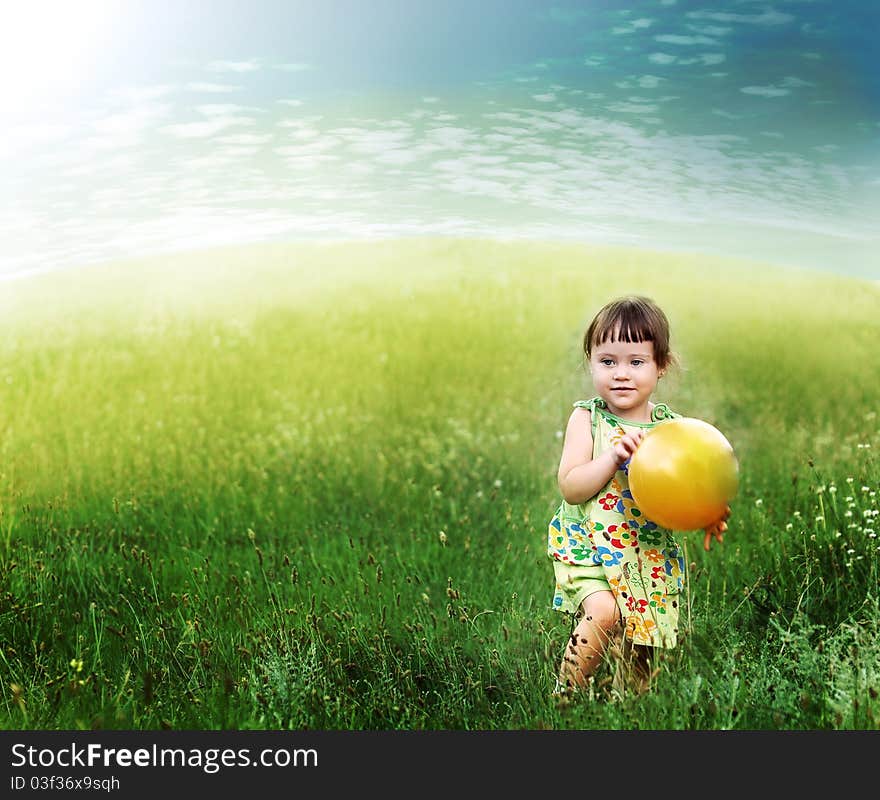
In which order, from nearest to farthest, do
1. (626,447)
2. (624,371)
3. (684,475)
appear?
(684,475), (626,447), (624,371)

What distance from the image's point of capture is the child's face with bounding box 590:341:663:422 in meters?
3.65

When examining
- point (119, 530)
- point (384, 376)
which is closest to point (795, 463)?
point (384, 376)

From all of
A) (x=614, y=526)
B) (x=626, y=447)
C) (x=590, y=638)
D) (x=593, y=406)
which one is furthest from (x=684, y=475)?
(x=590, y=638)

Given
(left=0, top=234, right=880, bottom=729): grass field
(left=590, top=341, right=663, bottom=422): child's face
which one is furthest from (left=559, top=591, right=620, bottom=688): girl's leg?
(left=590, top=341, right=663, bottom=422): child's face

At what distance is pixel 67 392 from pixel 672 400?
3234 mm

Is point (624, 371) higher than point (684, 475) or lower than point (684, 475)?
higher

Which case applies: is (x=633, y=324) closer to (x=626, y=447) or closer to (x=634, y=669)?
(x=626, y=447)

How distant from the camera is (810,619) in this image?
439cm

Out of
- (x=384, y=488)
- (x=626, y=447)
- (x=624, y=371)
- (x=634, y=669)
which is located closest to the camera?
(x=626, y=447)

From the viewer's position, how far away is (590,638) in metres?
3.69

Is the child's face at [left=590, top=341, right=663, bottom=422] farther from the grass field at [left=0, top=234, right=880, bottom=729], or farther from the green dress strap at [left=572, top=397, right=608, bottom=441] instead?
the grass field at [left=0, top=234, right=880, bottom=729]

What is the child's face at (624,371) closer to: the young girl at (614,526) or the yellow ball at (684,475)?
the young girl at (614,526)

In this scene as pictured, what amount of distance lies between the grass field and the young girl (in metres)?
0.15

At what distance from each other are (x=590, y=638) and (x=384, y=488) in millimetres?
1849
